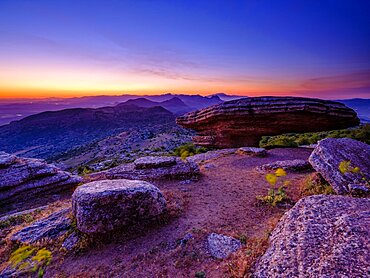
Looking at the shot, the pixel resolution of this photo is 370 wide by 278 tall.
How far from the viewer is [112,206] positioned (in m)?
7.49

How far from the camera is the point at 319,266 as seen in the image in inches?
154

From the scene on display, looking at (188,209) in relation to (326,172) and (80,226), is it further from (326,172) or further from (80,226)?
(326,172)

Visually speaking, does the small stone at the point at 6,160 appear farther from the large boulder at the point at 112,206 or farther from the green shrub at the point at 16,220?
the large boulder at the point at 112,206

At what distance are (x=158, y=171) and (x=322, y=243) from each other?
10761 mm

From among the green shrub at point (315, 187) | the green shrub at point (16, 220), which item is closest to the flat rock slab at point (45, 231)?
the green shrub at point (16, 220)

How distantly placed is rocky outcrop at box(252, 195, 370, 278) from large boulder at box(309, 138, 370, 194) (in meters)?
2.57

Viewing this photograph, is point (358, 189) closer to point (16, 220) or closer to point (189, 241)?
point (189, 241)

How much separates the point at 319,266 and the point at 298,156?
52.8ft

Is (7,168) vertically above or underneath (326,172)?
underneath

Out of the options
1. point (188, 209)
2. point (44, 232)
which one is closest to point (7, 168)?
point (44, 232)

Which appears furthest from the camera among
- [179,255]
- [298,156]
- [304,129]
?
[304,129]

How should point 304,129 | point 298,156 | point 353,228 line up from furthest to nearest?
point 304,129 < point 298,156 < point 353,228

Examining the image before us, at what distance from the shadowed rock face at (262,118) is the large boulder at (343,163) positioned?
6399mm

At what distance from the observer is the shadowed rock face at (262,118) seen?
56.8ft
